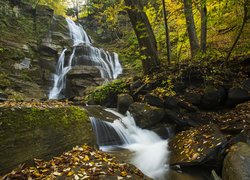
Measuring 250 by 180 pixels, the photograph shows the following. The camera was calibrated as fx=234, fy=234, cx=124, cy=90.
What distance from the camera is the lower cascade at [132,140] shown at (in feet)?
21.0

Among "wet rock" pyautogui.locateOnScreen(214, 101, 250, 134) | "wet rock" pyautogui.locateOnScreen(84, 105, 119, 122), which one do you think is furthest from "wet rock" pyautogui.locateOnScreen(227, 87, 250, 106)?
"wet rock" pyautogui.locateOnScreen(84, 105, 119, 122)

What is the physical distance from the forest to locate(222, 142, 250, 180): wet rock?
0.06ft

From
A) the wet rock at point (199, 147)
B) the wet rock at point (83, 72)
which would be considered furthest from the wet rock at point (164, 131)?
the wet rock at point (83, 72)

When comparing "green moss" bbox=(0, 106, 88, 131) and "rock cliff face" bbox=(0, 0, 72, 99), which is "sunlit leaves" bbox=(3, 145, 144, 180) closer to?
"green moss" bbox=(0, 106, 88, 131)

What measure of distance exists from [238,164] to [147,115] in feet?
12.6

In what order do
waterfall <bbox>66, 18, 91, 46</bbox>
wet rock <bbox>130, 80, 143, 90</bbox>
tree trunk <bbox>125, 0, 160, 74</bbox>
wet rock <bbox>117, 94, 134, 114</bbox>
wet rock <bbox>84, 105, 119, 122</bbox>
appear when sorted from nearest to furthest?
wet rock <bbox>84, 105, 119, 122</bbox>
wet rock <bbox>117, 94, 134, 114</bbox>
tree trunk <bbox>125, 0, 160, 74</bbox>
wet rock <bbox>130, 80, 143, 90</bbox>
waterfall <bbox>66, 18, 91, 46</bbox>

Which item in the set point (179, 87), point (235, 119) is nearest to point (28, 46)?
point (179, 87)

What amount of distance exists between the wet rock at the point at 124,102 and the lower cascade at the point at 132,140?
40 centimetres

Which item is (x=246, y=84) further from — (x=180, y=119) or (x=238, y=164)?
(x=238, y=164)

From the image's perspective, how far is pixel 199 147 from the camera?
19.0ft

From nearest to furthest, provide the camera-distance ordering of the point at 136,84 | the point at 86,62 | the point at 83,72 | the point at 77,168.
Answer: the point at 77,168
the point at 136,84
the point at 83,72
the point at 86,62

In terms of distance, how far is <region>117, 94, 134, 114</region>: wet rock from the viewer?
28.9 feet

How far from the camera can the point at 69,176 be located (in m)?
3.41

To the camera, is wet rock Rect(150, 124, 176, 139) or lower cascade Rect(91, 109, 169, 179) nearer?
lower cascade Rect(91, 109, 169, 179)
